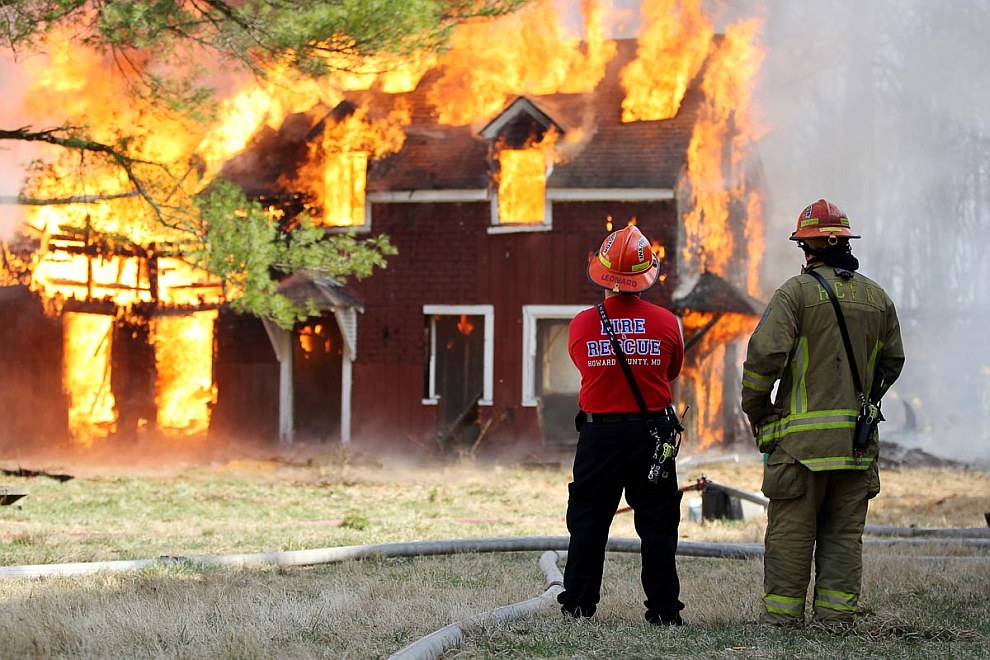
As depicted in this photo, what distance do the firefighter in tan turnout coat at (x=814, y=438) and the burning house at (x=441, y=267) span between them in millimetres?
13014

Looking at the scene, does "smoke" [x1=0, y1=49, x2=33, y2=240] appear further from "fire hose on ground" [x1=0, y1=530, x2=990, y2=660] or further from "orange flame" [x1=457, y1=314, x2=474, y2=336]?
"fire hose on ground" [x1=0, y1=530, x2=990, y2=660]

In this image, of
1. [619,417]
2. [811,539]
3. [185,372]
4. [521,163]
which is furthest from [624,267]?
[185,372]

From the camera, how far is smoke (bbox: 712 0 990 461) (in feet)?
83.1

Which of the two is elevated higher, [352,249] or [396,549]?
[352,249]

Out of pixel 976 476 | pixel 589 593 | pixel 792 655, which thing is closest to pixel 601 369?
pixel 589 593

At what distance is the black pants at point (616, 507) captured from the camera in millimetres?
5512

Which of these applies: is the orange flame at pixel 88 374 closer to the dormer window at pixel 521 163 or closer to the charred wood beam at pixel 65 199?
the charred wood beam at pixel 65 199

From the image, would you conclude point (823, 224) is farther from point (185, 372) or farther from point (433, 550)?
point (185, 372)

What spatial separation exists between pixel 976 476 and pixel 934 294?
2115 cm

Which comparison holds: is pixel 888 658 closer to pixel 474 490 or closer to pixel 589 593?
pixel 589 593

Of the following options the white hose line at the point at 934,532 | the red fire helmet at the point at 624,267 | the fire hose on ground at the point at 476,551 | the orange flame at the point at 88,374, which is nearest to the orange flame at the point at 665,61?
the orange flame at the point at 88,374

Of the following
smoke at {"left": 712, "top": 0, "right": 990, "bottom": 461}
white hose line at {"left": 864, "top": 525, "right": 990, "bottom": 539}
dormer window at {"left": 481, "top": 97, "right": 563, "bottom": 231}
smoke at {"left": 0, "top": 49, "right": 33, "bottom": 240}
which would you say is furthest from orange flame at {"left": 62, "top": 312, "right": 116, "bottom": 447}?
white hose line at {"left": 864, "top": 525, "right": 990, "bottom": 539}

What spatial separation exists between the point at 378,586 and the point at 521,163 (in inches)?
568

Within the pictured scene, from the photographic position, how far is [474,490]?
14.8 metres
